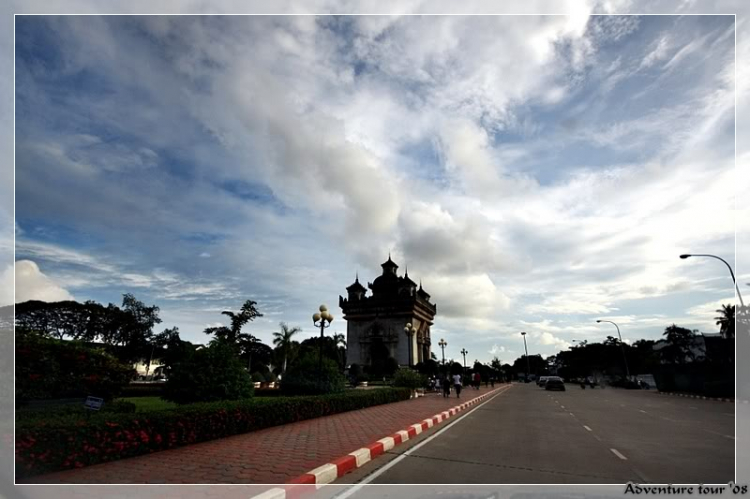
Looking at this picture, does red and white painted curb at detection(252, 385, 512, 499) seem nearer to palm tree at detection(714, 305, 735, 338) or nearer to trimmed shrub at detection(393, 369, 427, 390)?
trimmed shrub at detection(393, 369, 427, 390)

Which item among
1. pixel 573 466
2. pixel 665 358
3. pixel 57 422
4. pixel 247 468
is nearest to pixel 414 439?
pixel 573 466

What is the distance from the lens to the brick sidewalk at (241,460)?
654 cm

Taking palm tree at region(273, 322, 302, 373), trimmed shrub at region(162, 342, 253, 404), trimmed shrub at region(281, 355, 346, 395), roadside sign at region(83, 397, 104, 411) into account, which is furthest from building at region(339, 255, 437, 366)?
roadside sign at region(83, 397, 104, 411)

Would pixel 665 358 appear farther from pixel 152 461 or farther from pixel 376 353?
pixel 152 461

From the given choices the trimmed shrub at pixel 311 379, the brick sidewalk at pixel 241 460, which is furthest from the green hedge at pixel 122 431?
the trimmed shrub at pixel 311 379

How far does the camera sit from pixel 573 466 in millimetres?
7770

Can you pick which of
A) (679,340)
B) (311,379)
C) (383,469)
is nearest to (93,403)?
(383,469)

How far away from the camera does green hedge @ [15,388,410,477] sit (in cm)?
648

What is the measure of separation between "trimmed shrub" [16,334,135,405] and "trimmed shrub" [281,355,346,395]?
685 centimetres

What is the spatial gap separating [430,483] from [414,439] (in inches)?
183

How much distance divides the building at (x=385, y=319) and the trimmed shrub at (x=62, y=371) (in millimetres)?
64053

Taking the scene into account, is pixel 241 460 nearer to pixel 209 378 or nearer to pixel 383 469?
pixel 383 469

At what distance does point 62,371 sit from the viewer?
1267 centimetres

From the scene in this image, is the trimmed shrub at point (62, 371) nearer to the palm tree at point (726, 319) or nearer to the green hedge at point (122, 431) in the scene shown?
the green hedge at point (122, 431)
